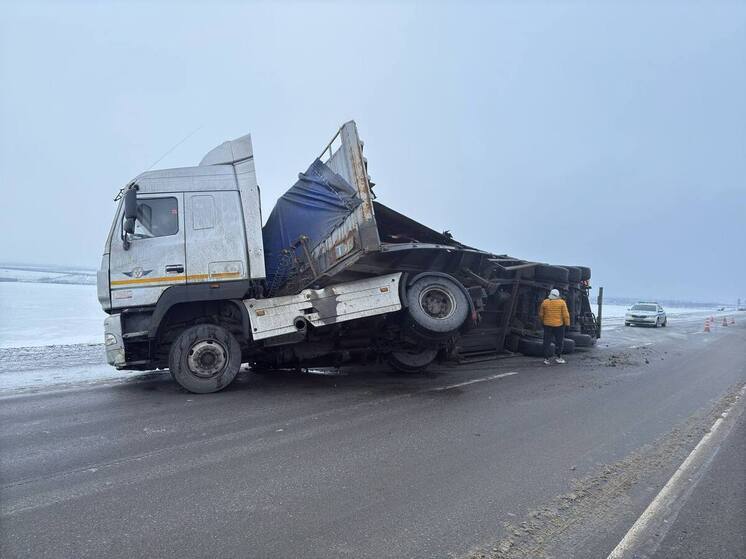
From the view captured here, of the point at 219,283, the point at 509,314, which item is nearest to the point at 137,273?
the point at 219,283

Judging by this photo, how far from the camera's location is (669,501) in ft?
10.9

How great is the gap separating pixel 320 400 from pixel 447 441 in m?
2.08

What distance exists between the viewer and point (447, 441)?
4441mm

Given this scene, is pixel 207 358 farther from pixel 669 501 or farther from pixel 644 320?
pixel 644 320

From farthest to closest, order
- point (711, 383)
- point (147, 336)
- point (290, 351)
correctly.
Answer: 1. point (711, 383)
2. point (290, 351)
3. point (147, 336)

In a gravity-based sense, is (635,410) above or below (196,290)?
below

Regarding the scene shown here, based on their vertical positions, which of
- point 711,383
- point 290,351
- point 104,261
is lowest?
point 711,383

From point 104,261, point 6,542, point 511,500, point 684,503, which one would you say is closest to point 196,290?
point 104,261

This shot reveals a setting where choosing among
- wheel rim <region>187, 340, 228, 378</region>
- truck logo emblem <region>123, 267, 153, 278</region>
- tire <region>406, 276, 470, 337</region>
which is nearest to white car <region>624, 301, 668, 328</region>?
→ tire <region>406, 276, 470, 337</region>

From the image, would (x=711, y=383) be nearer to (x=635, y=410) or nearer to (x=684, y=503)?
(x=635, y=410)

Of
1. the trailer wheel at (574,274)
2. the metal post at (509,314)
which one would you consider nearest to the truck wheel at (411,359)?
the metal post at (509,314)

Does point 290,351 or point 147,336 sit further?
point 290,351

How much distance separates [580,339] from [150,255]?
9.69 m

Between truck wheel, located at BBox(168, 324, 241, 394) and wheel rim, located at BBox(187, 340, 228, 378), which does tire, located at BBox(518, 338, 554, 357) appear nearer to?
truck wheel, located at BBox(168, 324, 241, 394)
